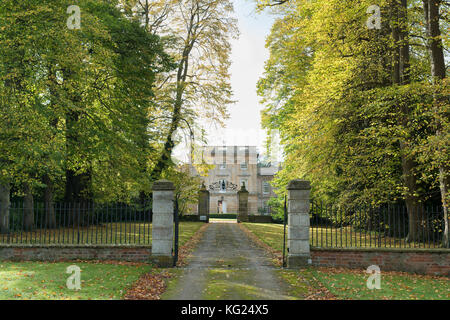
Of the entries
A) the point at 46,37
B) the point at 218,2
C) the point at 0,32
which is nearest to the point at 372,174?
the point at 46,37

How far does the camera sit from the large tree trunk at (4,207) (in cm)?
1363

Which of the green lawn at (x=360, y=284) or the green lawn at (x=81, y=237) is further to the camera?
the green lawn at (x=81, y=237)

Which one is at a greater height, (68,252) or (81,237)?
(81,237)

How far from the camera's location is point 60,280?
27.2 feet

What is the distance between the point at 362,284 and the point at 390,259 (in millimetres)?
2217

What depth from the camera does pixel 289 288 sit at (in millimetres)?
8266

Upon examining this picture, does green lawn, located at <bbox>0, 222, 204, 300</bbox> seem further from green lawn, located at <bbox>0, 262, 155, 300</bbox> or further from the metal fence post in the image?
the metal fence post

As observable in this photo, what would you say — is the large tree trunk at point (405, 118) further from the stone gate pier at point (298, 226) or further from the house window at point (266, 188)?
the house window at point (266, 188)

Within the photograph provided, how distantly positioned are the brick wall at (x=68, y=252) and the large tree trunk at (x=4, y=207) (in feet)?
9.19

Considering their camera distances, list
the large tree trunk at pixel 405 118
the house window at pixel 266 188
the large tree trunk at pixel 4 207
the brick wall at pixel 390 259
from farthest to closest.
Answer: the house window at pixel 266 188
the large tree trunk at pixel 4 207
the large tree trunk at pixel 405 118
the brick wall at pixel 390 259
